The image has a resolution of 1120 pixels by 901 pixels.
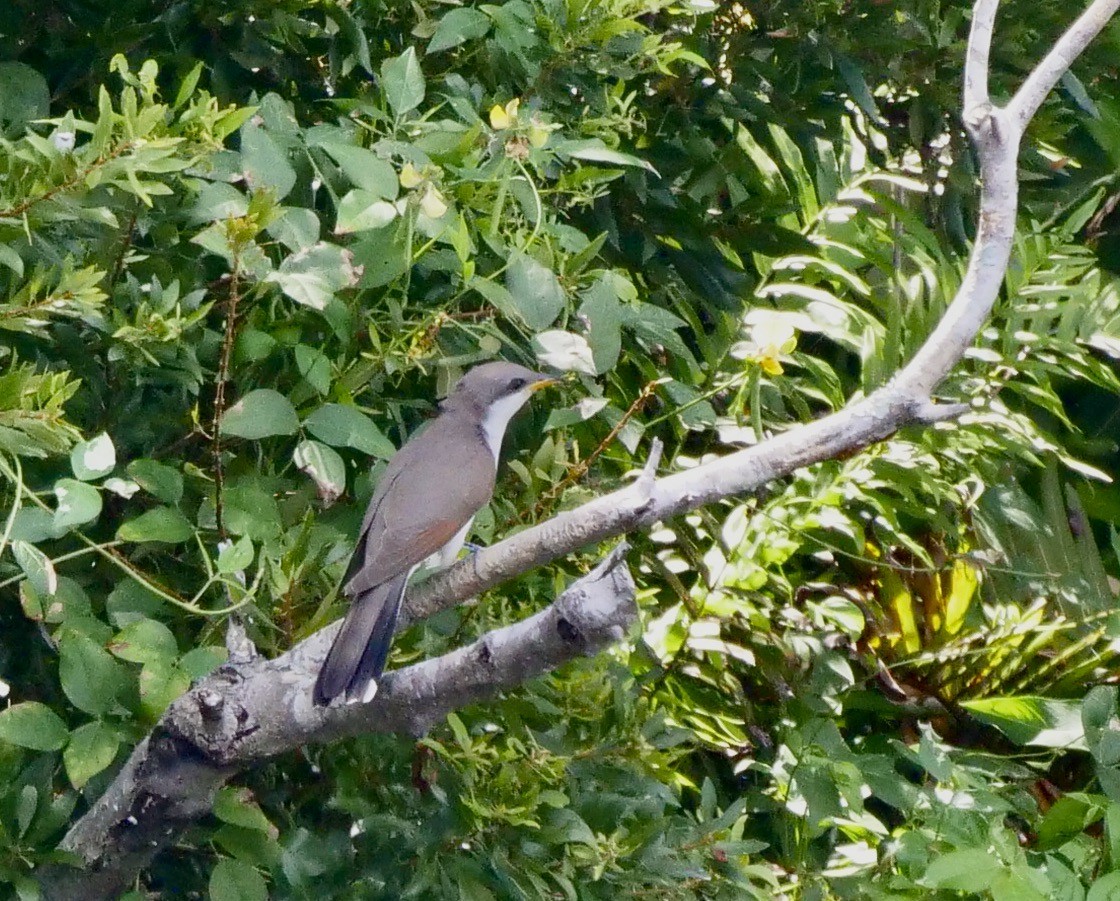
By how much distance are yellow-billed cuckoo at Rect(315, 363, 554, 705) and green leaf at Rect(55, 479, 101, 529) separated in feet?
0.98

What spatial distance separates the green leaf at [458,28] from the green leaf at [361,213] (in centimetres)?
37

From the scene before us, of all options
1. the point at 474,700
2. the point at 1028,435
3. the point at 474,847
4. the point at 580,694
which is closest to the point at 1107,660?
the point at 1028,435

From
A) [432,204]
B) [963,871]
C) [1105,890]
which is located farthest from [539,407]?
[1105,890]

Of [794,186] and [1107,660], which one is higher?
[794,186]

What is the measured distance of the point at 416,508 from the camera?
1857 mm

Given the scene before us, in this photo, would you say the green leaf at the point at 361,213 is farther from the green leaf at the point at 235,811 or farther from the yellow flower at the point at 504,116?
the green leaf at the point at 235,811

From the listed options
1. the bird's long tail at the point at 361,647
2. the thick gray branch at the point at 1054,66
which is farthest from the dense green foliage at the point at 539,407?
the thick gray branch at the point at 1054,66

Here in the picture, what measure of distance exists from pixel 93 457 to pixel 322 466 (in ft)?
1.07

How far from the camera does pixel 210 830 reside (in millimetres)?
1757

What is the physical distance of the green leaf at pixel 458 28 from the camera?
76.2 inches

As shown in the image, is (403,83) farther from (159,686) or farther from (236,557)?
(159,686)

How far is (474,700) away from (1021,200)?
170cm

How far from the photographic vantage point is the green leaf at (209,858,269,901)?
1.65 meters

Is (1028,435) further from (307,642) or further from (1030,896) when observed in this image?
(307,642)
